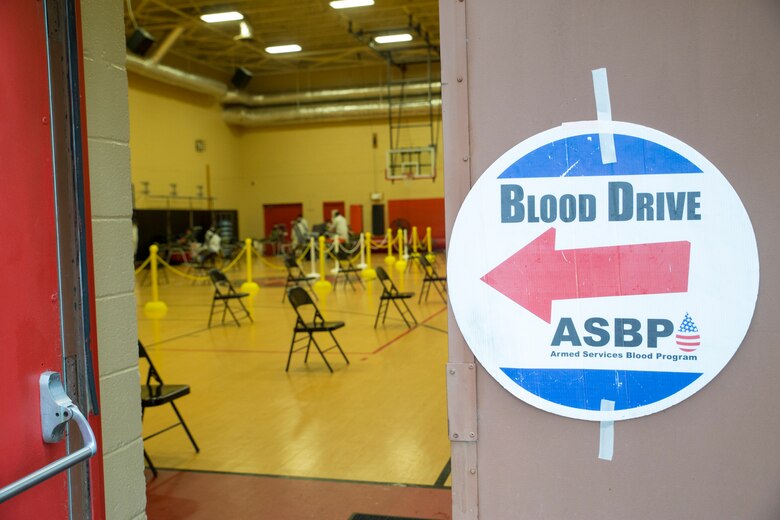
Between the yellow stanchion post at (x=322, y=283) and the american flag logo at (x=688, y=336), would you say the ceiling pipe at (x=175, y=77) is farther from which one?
the american flag logo at (x=688, y=336)

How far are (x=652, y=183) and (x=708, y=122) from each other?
0.14 metres

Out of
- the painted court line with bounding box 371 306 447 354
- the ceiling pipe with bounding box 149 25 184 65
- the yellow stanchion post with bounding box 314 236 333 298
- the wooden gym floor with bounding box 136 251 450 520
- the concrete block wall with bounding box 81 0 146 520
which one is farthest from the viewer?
the ceiling pipe with bounding box 149 25 184 65

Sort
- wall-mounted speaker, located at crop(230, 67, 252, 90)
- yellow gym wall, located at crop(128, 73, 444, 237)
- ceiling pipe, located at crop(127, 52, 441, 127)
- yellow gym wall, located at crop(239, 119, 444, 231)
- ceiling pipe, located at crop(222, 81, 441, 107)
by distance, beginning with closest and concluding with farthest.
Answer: yellow gym wall, located at crop(128, 73, 444, 237) < ceiling pipe, located at crop(127, 52, 441, 127) < wall-mounted speaker, located at crop(230, 67, 252, 90) < ceiling pipe, located at crop(222, 81, 441, 107) < yellow gym wall, located at crop(239, 119, 444, 231)

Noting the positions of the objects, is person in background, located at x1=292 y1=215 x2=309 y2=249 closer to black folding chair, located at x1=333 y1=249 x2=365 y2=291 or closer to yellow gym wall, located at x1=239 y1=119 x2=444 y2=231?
black folding chair, located at x1=333 y1=249 x2=365 y2=291

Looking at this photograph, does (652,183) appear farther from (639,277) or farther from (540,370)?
(540,370)

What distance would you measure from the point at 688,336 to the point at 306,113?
879 inches

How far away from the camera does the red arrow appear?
1.25 m

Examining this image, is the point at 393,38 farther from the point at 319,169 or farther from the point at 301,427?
the point at 301,427

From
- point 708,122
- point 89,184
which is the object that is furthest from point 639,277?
point 89,184

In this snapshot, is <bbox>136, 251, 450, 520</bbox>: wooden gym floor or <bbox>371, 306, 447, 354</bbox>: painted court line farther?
<bbox>371, 306, 447, 354</bbox>: painted court line

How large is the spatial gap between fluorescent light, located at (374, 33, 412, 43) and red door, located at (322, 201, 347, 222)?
6.70 metres

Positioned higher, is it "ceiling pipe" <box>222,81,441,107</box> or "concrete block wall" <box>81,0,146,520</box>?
"ceiling pipe" <box>222,81,441,107</box>

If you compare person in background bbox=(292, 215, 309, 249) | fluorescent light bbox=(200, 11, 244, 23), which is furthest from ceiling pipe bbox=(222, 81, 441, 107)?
fluorescent light bbox=(200, 11, 244, 23)

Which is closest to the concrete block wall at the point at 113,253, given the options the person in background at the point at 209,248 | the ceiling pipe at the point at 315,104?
the person in background at the point at 209,248
